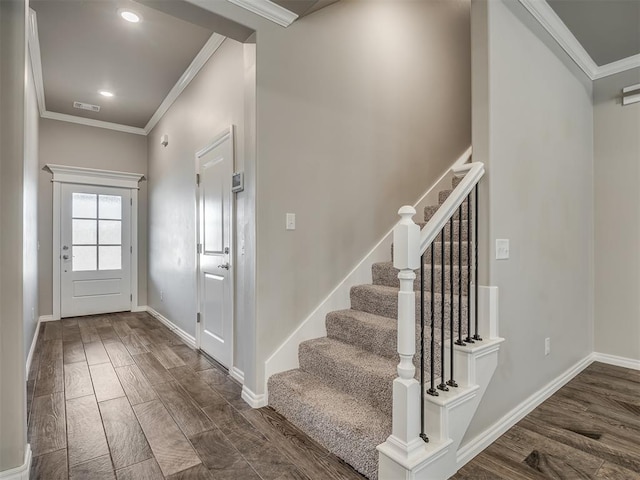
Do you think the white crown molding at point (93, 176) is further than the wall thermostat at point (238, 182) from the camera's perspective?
Yes

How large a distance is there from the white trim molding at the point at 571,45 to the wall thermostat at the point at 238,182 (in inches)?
84.7

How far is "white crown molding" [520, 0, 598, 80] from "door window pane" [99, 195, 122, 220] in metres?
5.68

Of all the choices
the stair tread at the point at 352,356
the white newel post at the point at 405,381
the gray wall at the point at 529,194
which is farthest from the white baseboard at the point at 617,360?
the white newel post at the point at 405,381

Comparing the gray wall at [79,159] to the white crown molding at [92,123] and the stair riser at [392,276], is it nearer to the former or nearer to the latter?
the white crown molding at [92,123]

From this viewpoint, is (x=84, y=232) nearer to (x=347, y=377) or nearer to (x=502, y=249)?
(x=347, y=377)

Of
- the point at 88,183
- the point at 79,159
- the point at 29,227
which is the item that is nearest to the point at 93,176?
the point at 88,183

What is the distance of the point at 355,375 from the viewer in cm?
204

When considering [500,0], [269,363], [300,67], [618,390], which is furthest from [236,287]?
[618,390]

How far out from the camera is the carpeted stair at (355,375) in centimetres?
176

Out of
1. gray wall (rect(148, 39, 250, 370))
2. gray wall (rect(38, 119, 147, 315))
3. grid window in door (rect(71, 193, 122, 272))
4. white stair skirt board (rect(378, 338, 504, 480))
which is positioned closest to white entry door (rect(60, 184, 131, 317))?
grid window in door (rect(71, 193, 122, 272))

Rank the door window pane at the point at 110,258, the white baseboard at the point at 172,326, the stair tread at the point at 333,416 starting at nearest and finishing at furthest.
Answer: the stair tread at the point at 333,416 → the white baseboard at the point at 172,326 → the door window pane at the point at 110,258

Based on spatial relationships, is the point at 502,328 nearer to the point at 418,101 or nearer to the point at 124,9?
the point at 418,101

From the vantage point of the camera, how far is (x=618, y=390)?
2688 mm

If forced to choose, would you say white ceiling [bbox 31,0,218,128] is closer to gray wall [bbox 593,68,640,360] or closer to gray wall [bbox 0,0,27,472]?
gray wall [bbox 0,0,27,472]
